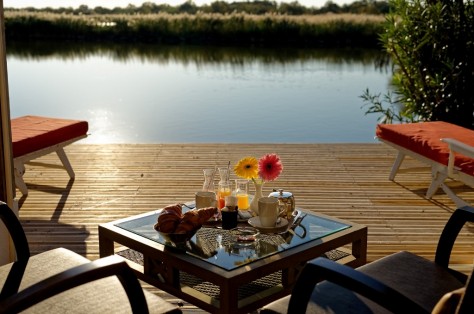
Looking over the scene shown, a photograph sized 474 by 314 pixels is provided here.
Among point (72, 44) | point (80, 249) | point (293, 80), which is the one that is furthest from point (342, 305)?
point (72, 44)

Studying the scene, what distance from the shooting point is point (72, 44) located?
14.1m

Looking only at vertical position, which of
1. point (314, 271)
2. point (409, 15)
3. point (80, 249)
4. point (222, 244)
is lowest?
point (80, 249)

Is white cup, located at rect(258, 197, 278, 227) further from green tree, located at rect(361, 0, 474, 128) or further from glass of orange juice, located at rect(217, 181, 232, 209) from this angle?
green tree, located at rect(361, 0, 474, 128)

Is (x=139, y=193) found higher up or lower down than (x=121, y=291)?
lower down

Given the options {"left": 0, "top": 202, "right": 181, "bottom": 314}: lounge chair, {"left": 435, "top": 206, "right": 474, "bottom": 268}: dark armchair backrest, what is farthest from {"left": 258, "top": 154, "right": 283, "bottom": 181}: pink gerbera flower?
{"left": 0, "top": 202, "right": 181, "bottom": 314}: lounge chair

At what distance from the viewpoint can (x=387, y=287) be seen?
1560mm

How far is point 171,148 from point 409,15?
258cm

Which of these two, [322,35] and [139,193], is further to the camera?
[322,35]

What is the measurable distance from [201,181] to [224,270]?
236cm

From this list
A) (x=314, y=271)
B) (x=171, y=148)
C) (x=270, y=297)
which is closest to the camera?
(x=314, y=271)

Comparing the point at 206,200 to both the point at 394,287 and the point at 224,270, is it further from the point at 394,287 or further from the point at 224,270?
the point at 394,287

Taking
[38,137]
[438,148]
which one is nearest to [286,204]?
[438,148]

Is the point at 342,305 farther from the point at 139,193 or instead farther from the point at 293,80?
the point at 293,80

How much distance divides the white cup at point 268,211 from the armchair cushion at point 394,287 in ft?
1.65
